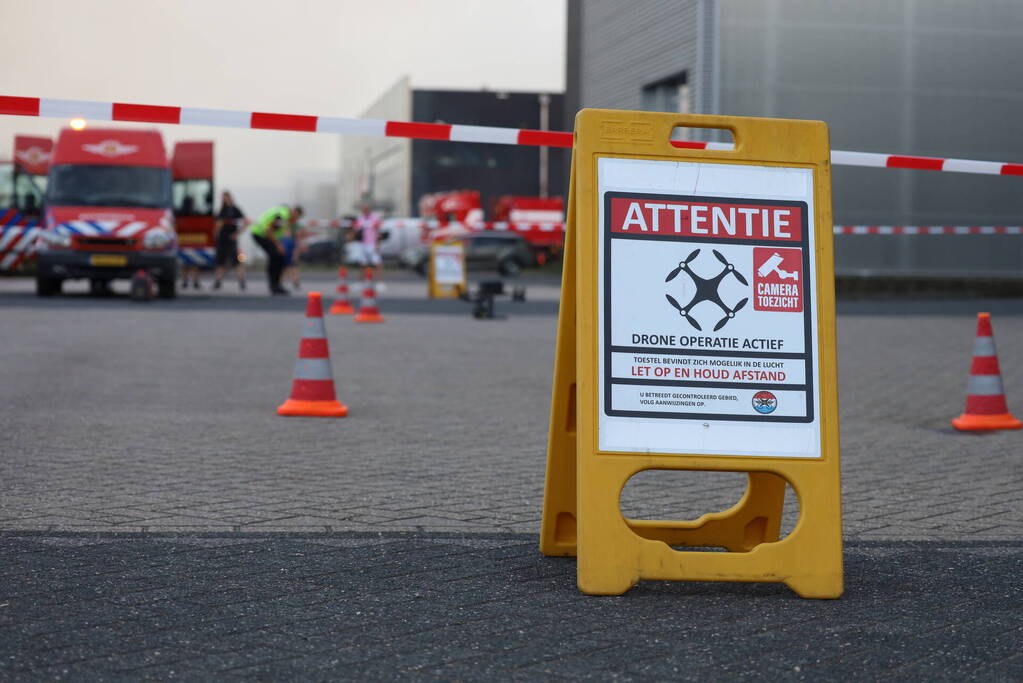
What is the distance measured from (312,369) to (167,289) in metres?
16.4

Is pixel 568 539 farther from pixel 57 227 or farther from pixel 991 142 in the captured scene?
pixel 991 142

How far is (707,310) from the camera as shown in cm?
482

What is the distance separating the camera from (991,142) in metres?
28.1

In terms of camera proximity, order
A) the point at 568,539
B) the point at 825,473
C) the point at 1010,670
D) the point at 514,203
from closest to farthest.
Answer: the point at 1010,670 → the point at 825,473 → the point at 568,539 → the point at 514,203

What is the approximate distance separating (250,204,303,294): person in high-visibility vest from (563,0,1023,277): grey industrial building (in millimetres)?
7806

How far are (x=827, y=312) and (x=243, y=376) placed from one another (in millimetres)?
7703

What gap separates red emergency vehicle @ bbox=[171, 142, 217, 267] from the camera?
28.4 m

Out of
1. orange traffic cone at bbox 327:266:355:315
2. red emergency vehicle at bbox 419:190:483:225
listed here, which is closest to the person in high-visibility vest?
orange traffic cone at bbox 327:266:355:315

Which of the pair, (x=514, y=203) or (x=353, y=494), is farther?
(x=514, y=203)

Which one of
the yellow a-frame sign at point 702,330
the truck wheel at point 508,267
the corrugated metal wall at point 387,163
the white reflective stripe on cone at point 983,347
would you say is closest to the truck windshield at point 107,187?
the white reflective stripe on cone at point 983,347

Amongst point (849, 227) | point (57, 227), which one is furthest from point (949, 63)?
point (57, 227)

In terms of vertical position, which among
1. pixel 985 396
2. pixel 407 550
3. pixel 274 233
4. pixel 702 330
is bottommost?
pixel 407 550

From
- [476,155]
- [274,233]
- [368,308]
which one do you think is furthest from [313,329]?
[476,155]

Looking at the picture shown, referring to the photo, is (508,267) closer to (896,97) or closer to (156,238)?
(896,97)
